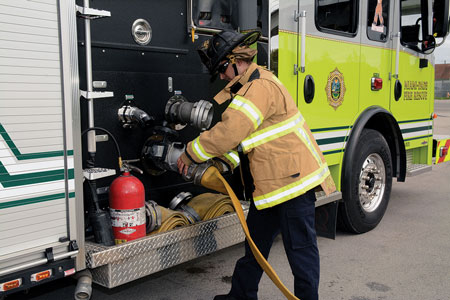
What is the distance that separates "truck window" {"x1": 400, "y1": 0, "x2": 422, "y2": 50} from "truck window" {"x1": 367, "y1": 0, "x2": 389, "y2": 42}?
0.36m

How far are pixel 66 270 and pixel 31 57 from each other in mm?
1047

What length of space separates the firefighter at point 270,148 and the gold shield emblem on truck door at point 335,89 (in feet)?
4.38

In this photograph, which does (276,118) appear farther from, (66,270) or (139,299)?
(139,299)

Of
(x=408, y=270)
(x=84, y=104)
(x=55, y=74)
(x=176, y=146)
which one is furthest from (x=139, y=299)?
(x=408, y=270)

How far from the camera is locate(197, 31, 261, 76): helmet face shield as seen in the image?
2959 mm

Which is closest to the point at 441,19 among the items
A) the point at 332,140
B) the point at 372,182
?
the point at 372,182

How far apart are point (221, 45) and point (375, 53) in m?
2.40

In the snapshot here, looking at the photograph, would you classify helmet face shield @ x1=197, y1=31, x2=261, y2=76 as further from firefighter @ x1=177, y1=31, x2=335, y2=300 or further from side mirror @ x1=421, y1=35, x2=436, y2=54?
side mirror @ x1=421, y1=35, x2=436, y2=54

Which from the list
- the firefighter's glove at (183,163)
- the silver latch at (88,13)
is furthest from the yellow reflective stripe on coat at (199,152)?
the silver latch at (88,13)

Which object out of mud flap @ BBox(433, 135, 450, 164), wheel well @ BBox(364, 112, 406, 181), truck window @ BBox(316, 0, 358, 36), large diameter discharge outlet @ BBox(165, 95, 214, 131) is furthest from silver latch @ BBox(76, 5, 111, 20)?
mud flap @ BBox(433, 135, 450, 164)

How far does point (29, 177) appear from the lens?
92.0 inches

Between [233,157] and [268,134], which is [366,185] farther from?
[268,134]

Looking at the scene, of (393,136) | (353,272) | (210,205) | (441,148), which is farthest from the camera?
(441,148)

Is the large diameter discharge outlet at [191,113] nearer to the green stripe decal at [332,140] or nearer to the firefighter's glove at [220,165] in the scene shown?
the firefighter's glove at [220,165]
